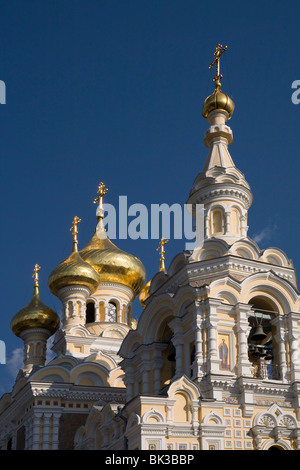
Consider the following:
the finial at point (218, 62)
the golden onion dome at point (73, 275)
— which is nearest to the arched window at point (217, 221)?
the finial at point (218, 62)

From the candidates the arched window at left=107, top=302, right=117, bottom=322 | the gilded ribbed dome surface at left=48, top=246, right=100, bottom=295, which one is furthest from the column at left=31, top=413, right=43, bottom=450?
the arched window at left=107, top=302, right=117, bottom=322

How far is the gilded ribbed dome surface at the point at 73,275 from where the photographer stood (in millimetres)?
24453

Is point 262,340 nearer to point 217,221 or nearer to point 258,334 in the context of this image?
point 258,334

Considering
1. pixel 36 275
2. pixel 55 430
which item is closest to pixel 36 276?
pixel 36 275

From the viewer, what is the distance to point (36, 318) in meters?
24.8

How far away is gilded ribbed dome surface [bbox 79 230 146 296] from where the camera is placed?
26.4 meters

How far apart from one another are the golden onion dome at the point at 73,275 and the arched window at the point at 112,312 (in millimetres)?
1458

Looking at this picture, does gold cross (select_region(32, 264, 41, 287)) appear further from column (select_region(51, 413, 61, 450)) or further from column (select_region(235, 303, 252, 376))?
column (select_region(235, 303, 252, 376))

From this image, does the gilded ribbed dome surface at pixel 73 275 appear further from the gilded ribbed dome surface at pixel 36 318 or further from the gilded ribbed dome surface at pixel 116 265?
the gilded ribbed dome surface at pixel 116 265

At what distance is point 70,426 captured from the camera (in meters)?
21.2

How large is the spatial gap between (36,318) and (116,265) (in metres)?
3.00

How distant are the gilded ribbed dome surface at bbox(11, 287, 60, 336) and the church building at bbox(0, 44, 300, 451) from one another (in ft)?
3.09
